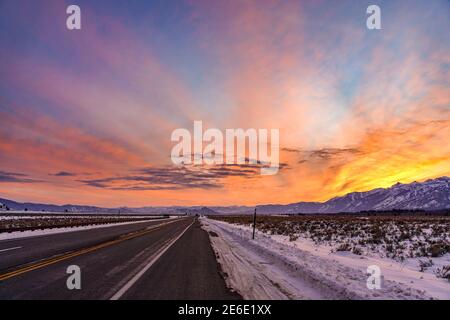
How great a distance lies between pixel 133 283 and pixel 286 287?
142 inches

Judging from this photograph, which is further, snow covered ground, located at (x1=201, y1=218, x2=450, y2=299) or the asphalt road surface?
snow covered ground, located at (x1=201, y1=218, x2=450, y2=299)
